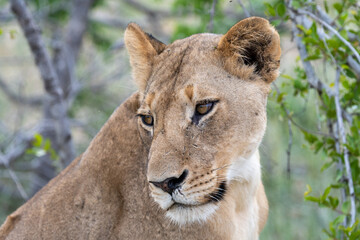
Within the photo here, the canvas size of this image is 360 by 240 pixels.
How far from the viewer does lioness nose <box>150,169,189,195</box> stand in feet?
8.88

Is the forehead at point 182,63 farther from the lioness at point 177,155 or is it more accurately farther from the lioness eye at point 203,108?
the lioness eye at point 203,108

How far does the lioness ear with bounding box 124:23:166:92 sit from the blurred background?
1.16 feet

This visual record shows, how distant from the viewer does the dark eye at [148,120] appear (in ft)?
10.3

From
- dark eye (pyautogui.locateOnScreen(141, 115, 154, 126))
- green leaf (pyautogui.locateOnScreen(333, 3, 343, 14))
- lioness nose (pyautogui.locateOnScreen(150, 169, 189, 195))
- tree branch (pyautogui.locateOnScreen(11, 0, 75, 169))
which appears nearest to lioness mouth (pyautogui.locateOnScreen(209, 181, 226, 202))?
lioness nose (pyautogui.locateOnScreen(150, 169, 189, 195))

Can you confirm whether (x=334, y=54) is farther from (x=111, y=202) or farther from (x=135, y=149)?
(x=111, y=202)

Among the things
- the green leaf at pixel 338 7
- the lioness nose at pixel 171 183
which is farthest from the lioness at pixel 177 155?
the green leaf at pixel 338 7

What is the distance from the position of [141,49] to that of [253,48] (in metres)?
0.77

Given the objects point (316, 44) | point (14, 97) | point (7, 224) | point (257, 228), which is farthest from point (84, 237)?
point (14, 97)

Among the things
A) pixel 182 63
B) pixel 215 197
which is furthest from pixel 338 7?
pixel 215 197

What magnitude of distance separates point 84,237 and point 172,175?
0.97 meters

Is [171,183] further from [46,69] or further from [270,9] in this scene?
[46,69]

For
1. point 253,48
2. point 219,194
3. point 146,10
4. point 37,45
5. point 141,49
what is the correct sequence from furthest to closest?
1. point 146,10
2. point 37,45
3. point 141,49
4. point 253,48
5. point 219,194

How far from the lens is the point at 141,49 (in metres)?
3.46

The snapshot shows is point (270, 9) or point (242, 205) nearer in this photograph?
point (242, 205)
